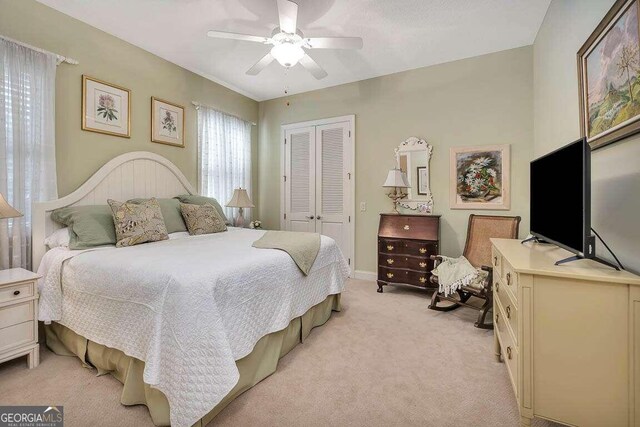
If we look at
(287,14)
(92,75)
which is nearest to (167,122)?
(92,75)

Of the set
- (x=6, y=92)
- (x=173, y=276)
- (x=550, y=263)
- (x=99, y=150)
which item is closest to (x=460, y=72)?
(x=550, y=263)

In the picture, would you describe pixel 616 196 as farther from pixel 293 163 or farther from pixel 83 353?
pixel 293 163

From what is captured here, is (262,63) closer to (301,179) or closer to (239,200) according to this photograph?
(239,200)

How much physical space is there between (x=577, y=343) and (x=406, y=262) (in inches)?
91.9

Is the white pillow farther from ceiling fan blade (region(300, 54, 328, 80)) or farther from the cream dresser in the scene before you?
the cream dresser

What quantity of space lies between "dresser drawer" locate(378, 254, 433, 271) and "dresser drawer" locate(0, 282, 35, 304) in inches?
125

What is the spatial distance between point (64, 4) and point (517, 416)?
4407 mm

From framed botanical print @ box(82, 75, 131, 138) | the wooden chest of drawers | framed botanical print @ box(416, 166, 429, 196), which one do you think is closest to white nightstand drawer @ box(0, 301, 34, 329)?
framed botanical print @ box(82, 75, 131, 138)

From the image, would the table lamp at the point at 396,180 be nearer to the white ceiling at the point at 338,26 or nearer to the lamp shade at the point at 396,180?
the lamp shade at the point at 396,180

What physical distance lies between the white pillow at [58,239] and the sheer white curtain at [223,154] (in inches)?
68.8

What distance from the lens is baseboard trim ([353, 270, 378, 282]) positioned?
166 inches

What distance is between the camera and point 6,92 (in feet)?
7.68

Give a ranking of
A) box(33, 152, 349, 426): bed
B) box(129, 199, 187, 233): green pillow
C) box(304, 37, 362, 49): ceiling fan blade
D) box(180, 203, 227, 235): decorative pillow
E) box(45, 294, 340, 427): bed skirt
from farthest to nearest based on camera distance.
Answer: box(180, 203, 227, 235): decorative pillow, box(129, 199, 187, 233): green pillow, box(304, 37, 362, 49): ceiling fan blade, box(45, 294, 340, 427): bed skirt, box(33, 152, 349, 426): bed

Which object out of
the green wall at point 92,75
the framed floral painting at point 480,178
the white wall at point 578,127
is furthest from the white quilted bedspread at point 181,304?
the framed floral painting at point 480,178
